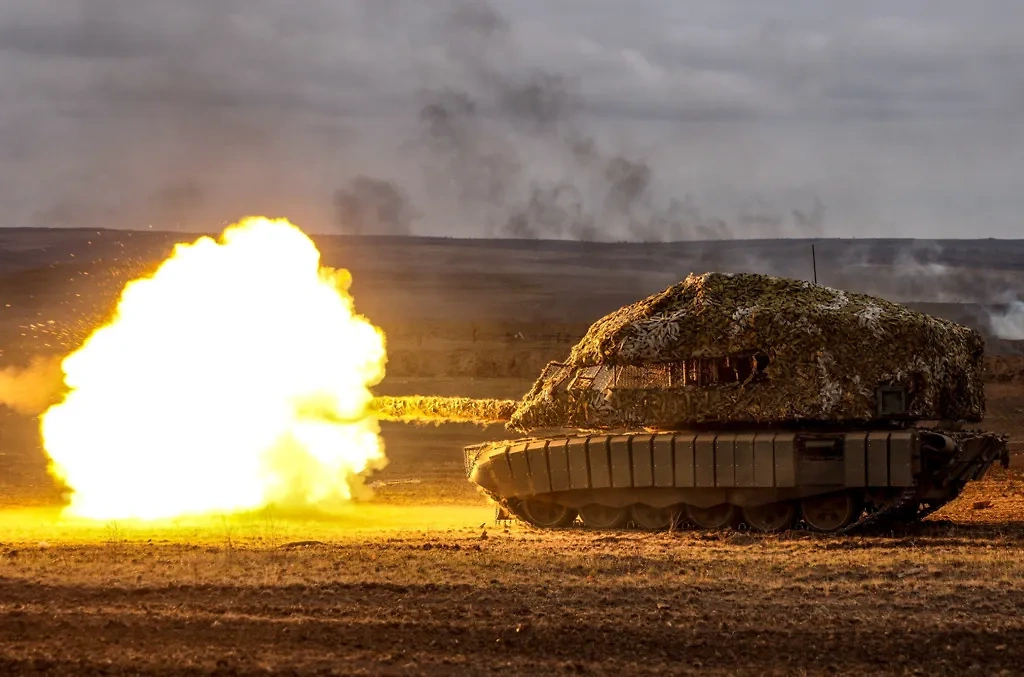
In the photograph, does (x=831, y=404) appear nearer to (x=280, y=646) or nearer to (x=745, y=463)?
(x=745, y=463)

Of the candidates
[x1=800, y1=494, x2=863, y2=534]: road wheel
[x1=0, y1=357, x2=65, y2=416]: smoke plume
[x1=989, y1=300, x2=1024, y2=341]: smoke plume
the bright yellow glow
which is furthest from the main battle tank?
[x1=989, y1=300, x2=1024, y2=341]: smoke plume

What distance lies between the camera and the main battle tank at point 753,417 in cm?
2556

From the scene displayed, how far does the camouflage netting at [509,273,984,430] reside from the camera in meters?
25.7

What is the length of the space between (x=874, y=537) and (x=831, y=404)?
2302mm

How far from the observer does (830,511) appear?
2631cm

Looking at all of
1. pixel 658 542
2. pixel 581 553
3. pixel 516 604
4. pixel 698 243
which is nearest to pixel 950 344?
pixel 658 542

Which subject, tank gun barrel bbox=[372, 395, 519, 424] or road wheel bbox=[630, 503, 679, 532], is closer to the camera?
road wheel bbox=[630, 503, 679, 532]

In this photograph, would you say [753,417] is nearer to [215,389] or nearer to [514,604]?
[514,604]

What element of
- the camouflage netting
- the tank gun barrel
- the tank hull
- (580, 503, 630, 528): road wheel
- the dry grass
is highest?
the camouflage netting

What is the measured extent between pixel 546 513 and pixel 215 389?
7.52 meters

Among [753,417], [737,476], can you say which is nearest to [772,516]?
[737,476]

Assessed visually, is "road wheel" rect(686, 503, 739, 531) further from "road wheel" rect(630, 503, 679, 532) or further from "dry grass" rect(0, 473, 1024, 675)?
"dry grass" rect(0, 473, 1024, 675)

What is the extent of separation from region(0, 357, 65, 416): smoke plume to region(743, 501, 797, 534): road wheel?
26271 millimetres

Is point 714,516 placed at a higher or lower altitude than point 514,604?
higher
